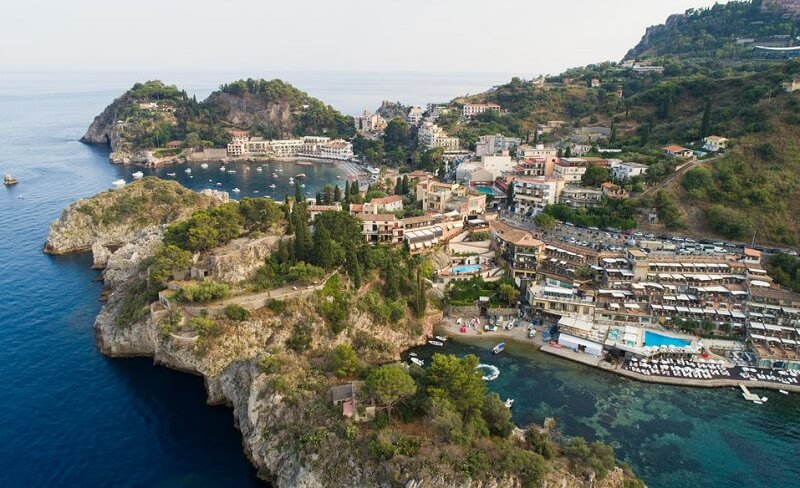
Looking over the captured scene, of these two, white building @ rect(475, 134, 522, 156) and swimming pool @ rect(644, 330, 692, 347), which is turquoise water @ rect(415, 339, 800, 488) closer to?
swimming pool @ rect(644, 330, 692, 347)

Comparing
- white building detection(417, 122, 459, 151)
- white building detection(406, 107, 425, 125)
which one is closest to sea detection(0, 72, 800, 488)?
white building detection(417, 122, 459, 151)

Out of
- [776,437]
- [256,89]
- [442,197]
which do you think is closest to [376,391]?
[776,437]

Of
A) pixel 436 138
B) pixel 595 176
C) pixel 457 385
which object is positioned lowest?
pixel 457 385

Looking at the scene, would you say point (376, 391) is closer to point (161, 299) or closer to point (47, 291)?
point (161, 299)

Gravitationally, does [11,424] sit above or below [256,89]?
below

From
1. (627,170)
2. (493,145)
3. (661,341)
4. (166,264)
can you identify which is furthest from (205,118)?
(661,341)

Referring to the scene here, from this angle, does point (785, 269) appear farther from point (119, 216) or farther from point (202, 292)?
point (119, 216)
